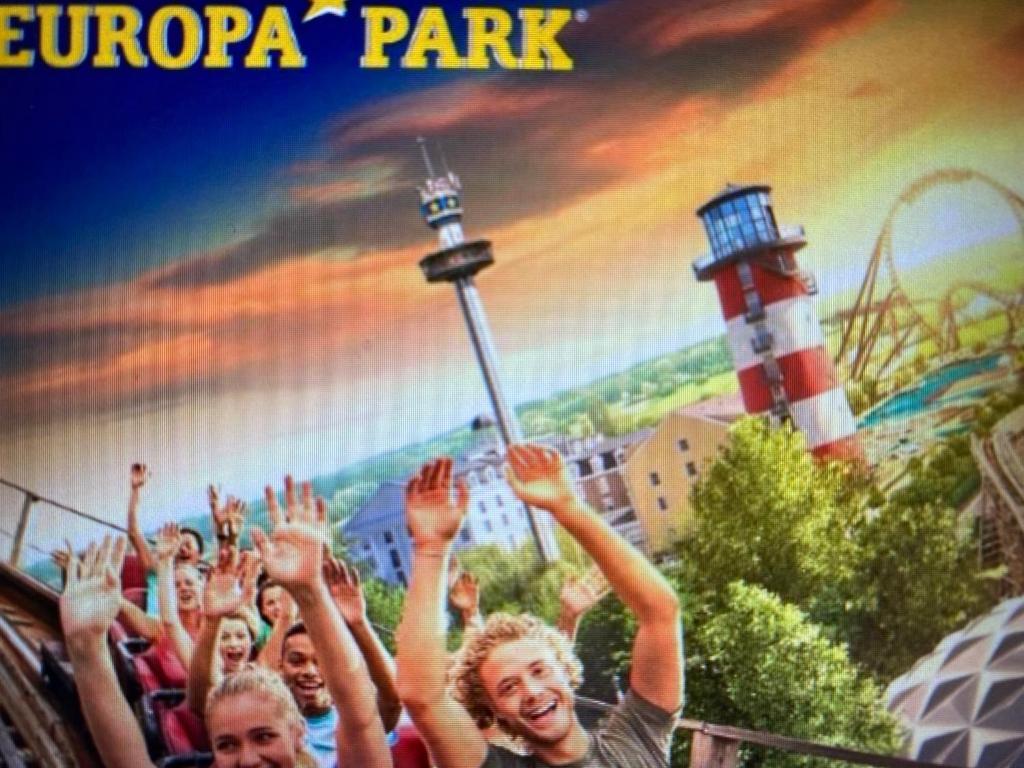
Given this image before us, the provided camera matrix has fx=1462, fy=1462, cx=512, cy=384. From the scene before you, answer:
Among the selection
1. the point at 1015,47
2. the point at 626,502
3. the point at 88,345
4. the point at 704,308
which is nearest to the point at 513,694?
the point at 626,502

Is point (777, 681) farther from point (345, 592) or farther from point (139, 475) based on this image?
point (139, 475)

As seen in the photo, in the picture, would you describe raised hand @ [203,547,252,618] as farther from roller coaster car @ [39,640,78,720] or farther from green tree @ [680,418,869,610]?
green tree @ [680,418,869,610]

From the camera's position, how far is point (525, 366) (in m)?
3.34

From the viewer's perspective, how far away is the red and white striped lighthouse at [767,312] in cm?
343

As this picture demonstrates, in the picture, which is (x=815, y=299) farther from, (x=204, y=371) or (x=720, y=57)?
(x=204, y=371)

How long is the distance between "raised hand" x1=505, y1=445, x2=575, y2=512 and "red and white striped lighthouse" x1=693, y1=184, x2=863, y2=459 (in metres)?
0.49

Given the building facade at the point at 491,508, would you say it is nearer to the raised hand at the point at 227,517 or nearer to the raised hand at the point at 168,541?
the raised hand at the point at 227,517

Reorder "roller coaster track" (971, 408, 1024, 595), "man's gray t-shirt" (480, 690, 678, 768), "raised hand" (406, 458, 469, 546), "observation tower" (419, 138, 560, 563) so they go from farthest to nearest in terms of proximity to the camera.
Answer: "roller coaster track" (971, 408, 1024, 595)
"observation tower" (419, 138, 560, 563)
"raised hand" (406, 458, 469, 546)
"man's gray t-shirt" (480, 690, 678, 768)

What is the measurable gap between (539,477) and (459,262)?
527mm

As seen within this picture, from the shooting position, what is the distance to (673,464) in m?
3.41

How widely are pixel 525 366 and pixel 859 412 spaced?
2.66ft

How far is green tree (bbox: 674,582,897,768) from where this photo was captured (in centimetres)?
335

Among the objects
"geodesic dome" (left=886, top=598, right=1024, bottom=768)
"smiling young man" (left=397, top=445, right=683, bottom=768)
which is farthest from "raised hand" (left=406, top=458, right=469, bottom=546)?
"geodesic dome" (left=886, top=598, right=1024, bottom=768)

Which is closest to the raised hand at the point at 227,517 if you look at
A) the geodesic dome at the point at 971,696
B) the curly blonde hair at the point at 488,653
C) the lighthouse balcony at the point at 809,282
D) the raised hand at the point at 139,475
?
the raised hand at the point at 139,475
